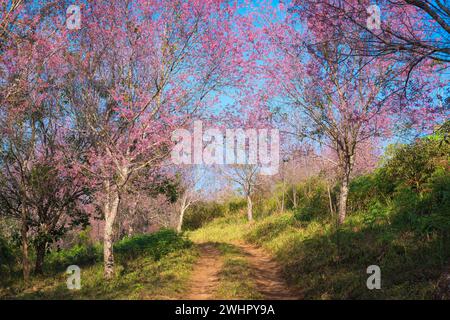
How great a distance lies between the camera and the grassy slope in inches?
276

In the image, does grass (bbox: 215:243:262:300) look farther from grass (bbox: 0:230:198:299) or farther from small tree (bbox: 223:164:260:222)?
small tree (bbox: 223:164:260:222)

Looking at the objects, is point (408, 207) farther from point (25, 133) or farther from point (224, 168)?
point (224, 168)

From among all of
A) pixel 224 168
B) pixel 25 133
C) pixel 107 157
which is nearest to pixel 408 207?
pixel 107 157

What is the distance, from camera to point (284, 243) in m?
14.1

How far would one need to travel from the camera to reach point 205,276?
10.9 meters

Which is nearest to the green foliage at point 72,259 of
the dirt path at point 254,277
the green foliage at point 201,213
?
the dirt path at point 254,277

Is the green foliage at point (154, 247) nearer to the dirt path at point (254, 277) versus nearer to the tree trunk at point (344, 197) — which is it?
the dirt path at point (254, 277)

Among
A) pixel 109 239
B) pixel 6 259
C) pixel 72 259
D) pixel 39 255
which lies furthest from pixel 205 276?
pixel 6 259

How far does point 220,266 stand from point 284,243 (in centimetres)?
298

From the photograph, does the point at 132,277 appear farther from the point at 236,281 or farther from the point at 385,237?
the point at 385,237

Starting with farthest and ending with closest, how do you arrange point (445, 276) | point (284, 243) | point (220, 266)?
1. point (284, 243)
2. point (220, 266)
3. point (445, 276)

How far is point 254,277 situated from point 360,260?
294cm

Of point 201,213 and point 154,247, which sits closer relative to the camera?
point 154,247

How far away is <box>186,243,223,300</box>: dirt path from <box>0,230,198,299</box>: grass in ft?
0.79
